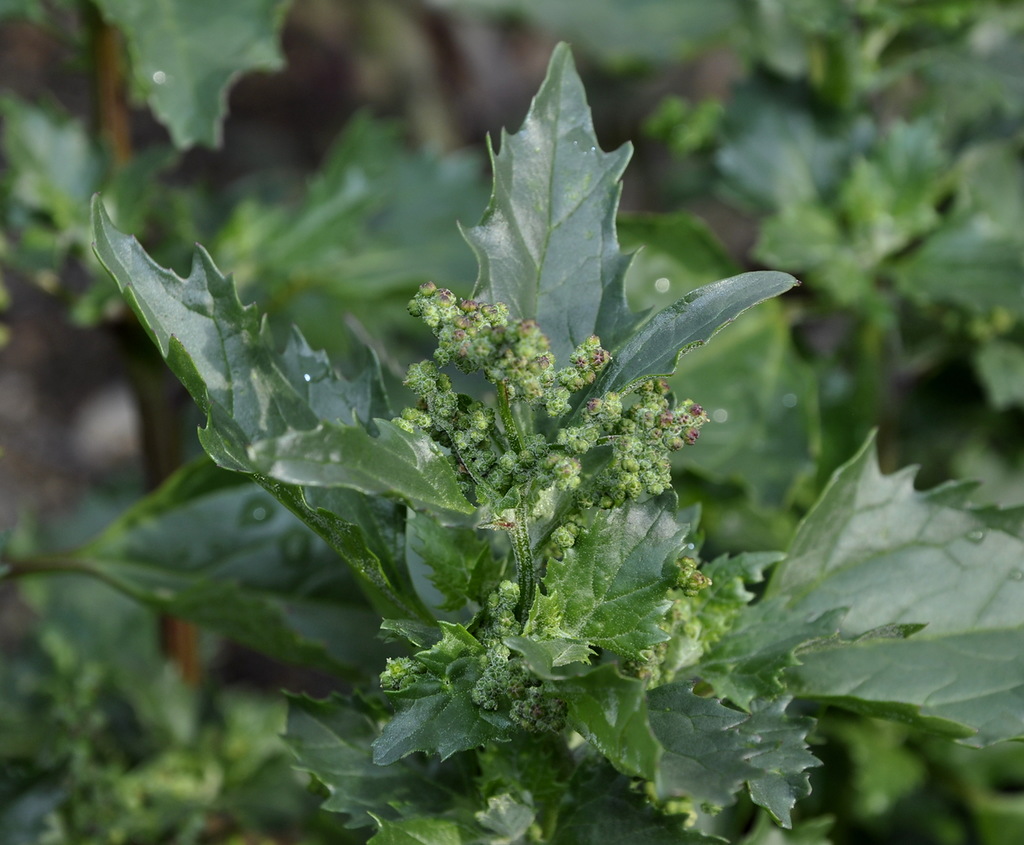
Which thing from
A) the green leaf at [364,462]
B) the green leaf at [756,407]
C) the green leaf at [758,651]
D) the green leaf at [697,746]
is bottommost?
the green leaf at [756,407]

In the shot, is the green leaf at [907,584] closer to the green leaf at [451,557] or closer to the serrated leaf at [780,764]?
the serrated leaf at [780,764]

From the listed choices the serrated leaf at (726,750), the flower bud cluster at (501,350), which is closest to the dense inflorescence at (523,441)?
the flower bud cluster at (501,350)

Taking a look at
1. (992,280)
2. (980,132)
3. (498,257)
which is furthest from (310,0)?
(498,257)

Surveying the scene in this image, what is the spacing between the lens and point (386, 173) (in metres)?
2.18

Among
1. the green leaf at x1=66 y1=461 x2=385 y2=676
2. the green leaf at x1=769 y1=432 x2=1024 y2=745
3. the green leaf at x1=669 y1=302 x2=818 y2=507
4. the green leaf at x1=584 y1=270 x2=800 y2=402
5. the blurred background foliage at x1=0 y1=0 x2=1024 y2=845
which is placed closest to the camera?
the green leaf at x1=584 y1=270 x2=800 y2=402

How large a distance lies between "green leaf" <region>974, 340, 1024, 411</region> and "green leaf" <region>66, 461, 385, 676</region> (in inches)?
50.3

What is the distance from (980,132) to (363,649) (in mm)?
1605

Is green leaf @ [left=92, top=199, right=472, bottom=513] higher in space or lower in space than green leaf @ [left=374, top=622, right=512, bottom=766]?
higher

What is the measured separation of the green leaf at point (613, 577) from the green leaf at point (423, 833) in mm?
217

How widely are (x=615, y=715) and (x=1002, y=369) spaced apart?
1.49m

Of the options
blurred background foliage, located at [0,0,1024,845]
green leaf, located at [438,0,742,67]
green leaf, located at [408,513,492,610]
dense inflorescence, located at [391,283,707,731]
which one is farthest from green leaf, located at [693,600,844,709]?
green leaf, located at [438,0,742,67]

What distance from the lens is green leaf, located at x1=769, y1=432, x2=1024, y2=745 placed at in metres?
1.12

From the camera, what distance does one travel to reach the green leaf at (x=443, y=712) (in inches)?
36.4

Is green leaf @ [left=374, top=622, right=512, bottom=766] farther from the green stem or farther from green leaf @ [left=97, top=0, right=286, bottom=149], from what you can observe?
green leaf @ [left=97, top=0, right=286, bottom=149]
